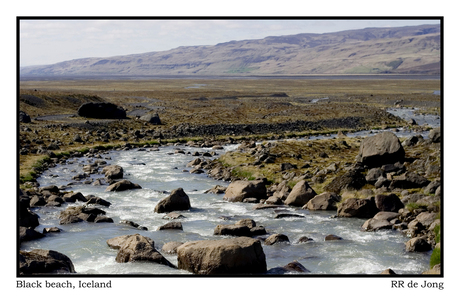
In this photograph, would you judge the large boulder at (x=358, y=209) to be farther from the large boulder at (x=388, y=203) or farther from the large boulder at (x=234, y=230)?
the large boulder at (x=234, y=230)

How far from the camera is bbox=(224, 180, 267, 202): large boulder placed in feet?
120

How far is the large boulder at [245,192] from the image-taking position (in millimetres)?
36531

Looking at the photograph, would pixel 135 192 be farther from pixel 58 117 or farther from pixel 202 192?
pixel 58 117

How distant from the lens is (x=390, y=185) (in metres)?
35.4

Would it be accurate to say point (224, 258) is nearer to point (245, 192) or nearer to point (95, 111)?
point (245, 192)

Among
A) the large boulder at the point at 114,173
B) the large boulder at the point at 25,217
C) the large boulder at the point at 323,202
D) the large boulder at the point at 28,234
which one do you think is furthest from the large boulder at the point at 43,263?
the large boulder at the point at 114,173

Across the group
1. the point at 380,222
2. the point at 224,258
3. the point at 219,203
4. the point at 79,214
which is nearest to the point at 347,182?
the point at 380,222

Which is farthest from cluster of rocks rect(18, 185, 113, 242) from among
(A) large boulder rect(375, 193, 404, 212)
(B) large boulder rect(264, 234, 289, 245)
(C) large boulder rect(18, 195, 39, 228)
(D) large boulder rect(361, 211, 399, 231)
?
(A) large boulder rect(375, 193, 404, 212)

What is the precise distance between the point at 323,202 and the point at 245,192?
6.27 m

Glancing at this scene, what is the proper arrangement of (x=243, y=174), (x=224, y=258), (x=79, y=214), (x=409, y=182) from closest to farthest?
(x=224, y=258) < (x=79, y=214) < (x=409, y=182) < (x=243, y=174)

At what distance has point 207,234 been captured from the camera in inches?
1085

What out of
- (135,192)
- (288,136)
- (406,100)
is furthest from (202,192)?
(406,100)

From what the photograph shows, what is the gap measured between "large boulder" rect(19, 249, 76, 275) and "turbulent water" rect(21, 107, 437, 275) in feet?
3.30

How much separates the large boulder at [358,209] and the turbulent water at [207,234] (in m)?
0.62
